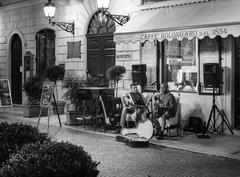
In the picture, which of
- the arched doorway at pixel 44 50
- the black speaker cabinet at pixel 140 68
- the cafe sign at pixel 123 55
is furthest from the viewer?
the arched doorway at pixel 44 50

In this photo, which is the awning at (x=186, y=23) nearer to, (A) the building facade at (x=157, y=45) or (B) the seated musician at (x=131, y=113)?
(A) the building facade at (x=157, y=45)

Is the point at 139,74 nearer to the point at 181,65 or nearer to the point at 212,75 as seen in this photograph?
the point at 181,65

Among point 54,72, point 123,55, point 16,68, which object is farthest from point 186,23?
point 16,68

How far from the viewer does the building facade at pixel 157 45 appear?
11.0m

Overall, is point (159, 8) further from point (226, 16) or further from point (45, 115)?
point (45, 115)

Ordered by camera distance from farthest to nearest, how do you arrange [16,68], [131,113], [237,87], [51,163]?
[16,68] → [237,87] → [131,113] → [51,163]

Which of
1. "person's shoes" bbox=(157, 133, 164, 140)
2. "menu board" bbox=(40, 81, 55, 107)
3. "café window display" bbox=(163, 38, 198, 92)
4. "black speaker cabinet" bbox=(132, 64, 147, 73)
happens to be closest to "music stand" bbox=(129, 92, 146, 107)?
"person's shoes" bbox=(157, 133, 164, 140)

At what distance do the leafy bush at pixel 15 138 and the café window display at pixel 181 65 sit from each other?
730cm

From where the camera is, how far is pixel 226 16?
10266 millimetres

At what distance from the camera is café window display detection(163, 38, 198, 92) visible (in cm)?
1255

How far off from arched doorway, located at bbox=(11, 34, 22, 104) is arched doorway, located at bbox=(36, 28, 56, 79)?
182 centimetres

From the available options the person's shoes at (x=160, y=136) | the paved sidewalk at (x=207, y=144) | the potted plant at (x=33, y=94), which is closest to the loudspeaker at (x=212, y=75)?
the paved sidewalk at (x=207, y=144)

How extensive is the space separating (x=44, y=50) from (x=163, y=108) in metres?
8.96

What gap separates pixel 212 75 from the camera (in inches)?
434
